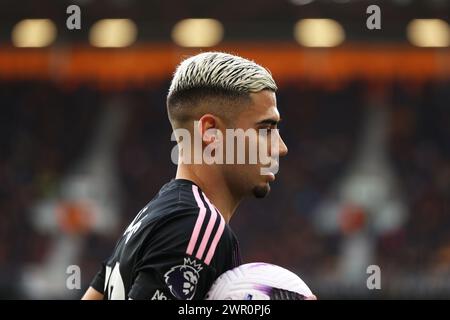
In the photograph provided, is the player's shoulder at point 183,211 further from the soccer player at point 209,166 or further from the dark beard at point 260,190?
the dark beard at point 260,190

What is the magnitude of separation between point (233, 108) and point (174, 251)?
0.52 m

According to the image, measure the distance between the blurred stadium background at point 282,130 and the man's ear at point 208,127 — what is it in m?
10.6

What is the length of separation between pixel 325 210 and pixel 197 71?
13117mm

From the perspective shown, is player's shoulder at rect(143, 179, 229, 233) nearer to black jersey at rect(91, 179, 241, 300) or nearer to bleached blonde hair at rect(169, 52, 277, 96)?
black jersey at rect(91, 179, 241, 300)

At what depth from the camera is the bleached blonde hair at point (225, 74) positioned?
2549 mm

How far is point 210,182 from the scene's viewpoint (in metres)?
2.58

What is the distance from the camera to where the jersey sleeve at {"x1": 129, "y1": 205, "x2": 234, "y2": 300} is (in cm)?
221

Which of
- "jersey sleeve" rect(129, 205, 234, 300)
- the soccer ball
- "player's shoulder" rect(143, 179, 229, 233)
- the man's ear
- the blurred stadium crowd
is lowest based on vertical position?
the blurred stadium crowd

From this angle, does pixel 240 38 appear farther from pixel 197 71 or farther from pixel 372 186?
pixel 197 71

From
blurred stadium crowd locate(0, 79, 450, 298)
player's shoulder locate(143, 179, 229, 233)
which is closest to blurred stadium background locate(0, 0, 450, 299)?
blurred stadium crowd locate(0, 79, 450, 298)

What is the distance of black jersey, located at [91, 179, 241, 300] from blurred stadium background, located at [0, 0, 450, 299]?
10726mm

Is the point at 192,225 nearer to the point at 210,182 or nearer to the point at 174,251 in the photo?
the point at 174,251

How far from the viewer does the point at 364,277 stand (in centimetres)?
1383

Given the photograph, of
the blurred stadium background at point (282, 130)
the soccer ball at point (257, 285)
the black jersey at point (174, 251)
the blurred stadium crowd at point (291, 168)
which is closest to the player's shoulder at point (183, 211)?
the black jersey at point (174, 251)
